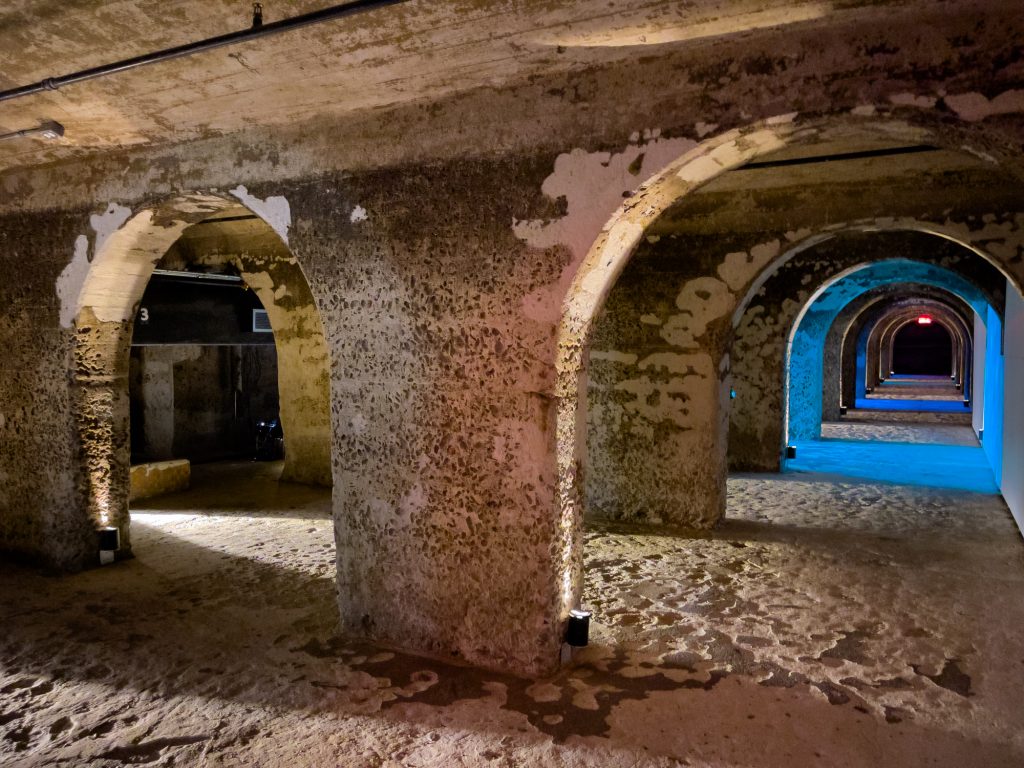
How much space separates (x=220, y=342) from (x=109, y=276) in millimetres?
3369

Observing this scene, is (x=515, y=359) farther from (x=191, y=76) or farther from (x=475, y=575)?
(x=191, y=76)

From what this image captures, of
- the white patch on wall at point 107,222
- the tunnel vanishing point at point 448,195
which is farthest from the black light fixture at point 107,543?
the white patch on wall at point 107,222

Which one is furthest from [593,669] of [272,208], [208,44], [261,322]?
[261,322]

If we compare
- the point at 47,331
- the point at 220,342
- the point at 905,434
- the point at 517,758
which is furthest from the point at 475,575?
the point at 905,434

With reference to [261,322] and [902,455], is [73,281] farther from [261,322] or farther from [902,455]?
[902,455]

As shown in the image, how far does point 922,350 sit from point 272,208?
113 feet

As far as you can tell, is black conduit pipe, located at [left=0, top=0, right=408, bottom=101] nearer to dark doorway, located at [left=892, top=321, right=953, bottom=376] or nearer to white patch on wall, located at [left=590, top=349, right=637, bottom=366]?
white patch on wall, located at [left=590, top=349, right=637, bottom=366]

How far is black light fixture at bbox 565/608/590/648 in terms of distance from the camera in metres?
3.45

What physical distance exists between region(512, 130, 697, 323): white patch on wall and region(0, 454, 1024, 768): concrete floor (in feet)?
5.77

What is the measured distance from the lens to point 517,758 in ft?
9.01

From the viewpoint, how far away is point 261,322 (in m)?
8.55

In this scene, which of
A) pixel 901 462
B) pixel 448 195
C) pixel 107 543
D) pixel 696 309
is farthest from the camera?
pixel 901 462

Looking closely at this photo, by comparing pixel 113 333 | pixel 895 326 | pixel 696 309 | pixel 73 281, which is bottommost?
pixel 113 333

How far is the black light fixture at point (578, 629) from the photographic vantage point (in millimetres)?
3447
